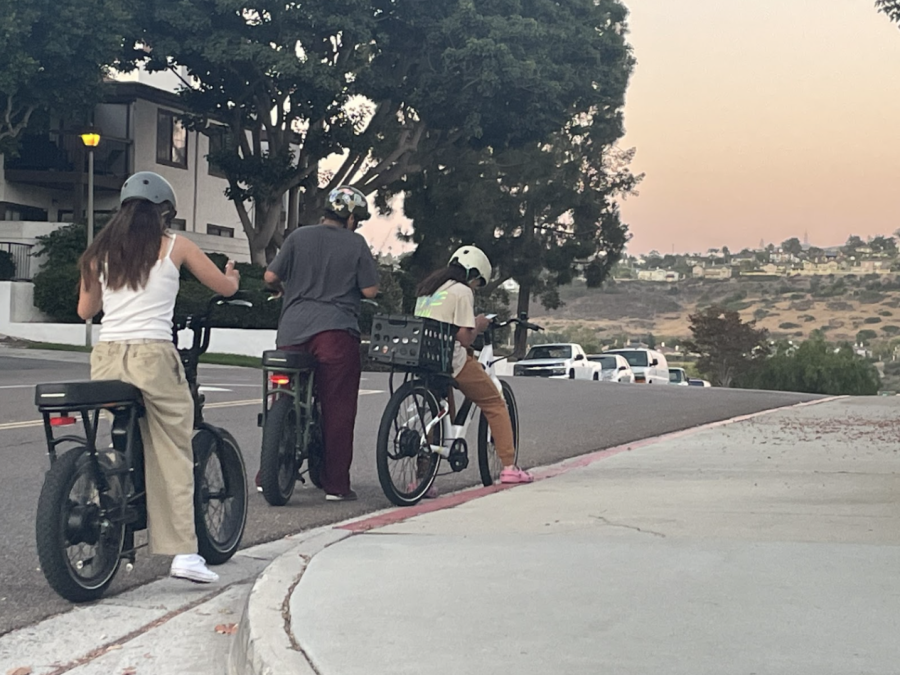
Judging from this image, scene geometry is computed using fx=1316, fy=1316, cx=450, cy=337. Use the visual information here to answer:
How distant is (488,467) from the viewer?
9570 millimetres

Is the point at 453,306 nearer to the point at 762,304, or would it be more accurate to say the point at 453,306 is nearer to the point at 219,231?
the point at 219,231

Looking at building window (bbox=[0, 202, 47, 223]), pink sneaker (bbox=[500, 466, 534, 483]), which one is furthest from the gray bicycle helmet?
building window (bbox=[0, 202, 47, 223])

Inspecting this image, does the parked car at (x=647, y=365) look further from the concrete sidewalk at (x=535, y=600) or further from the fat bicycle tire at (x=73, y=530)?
the fat bicycle tire at (x=73, y=530)

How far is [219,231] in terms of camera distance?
170 feet

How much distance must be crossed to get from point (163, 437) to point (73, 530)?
60 centimetres

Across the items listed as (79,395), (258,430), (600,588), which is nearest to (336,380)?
(79,395)

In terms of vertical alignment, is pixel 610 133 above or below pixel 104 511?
above

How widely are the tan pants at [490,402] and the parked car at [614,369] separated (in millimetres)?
33620

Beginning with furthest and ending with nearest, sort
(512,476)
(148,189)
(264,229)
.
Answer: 1. (264,229)
2. (512,476)
3. (148,189)

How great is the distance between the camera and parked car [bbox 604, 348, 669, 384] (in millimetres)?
47250

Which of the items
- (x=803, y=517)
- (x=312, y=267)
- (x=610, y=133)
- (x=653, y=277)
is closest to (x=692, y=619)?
(x=803, y=517)

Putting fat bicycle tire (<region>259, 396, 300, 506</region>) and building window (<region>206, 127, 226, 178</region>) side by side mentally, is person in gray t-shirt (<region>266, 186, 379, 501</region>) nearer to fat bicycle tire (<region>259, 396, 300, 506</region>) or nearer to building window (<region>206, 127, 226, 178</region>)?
fat bicycle tire (<region>259, 396, 300, 506</region>)

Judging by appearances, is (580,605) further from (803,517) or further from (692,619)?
(803,517)

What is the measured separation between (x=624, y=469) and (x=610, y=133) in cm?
4840
